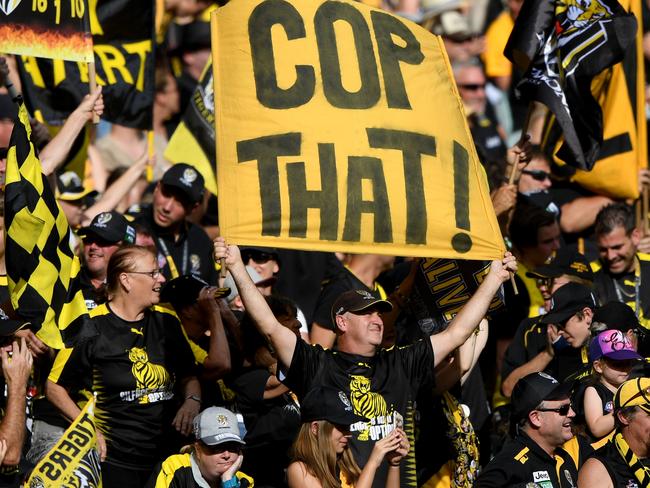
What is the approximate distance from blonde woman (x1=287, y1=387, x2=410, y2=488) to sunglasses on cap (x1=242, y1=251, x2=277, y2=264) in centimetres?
208

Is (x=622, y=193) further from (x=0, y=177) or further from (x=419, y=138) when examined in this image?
(x=0, y=177)

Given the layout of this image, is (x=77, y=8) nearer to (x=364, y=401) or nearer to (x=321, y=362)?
(x=321, y=362)

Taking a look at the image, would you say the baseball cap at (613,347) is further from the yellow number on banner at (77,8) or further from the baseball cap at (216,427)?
the yellow number on banner at (77,8)

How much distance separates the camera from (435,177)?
26.7 ft

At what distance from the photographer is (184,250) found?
1023 cm

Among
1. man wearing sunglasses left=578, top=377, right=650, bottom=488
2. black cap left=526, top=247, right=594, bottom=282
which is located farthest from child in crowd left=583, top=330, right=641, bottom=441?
black cap left=526, top=247, right=594, bottom=282

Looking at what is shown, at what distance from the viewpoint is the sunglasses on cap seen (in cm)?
962

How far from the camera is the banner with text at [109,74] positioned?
1015 cm

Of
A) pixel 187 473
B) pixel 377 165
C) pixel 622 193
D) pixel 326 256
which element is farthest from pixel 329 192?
pixel 622 193

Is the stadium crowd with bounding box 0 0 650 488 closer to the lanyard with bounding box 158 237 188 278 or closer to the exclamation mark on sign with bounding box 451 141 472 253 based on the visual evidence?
the lanyard with bounding box 158 237 188 278

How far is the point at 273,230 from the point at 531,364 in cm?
250

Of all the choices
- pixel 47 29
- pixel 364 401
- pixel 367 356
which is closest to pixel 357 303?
pixel 367 356

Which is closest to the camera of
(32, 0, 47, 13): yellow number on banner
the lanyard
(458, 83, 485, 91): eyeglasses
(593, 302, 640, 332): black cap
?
(593, 302, 640, 332): black cap

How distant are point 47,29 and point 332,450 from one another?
343cm
